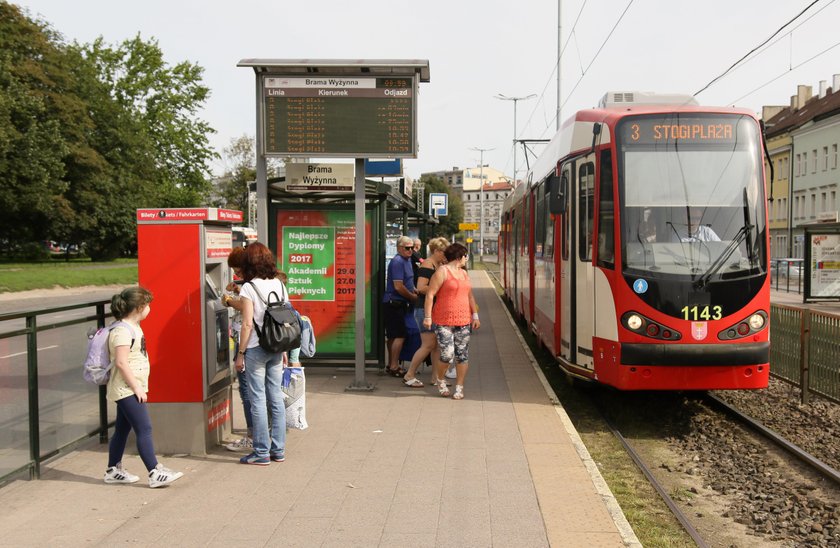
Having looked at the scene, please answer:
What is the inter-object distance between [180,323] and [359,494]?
1989 millimetres

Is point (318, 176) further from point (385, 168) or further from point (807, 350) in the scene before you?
point (807, 350)

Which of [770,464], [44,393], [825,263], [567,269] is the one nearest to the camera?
[44,393]

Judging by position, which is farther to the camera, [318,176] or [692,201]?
[318,176]

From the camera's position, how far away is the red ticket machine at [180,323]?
251 inches

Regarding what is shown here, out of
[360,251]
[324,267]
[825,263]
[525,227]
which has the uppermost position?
[525,227]

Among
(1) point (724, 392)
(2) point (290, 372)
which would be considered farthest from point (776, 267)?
(2) point (290, 372)

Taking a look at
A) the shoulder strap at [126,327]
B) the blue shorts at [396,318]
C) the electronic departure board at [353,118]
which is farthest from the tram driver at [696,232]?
the shoulder strap at [126,327]

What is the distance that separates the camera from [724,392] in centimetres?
1098

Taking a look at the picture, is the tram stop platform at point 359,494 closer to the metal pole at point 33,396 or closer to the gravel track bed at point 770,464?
the metal pole at point 33,396

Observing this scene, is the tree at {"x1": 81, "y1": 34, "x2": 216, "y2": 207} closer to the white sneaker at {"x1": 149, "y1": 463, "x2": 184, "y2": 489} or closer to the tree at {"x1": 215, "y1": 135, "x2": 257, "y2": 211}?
the tree at {"x1": 215, "y1": 135, "x2": 257, "y2": 211}

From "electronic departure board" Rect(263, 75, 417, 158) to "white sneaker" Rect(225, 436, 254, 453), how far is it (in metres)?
3.55

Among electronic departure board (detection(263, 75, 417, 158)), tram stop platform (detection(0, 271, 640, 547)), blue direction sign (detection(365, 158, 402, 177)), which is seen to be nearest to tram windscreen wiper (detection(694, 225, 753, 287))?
tram stop platform (detection(0, 271, 640, 547))

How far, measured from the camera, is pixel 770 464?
7.30 metres

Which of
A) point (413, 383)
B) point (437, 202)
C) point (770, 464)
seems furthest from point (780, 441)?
point (437, 202)
